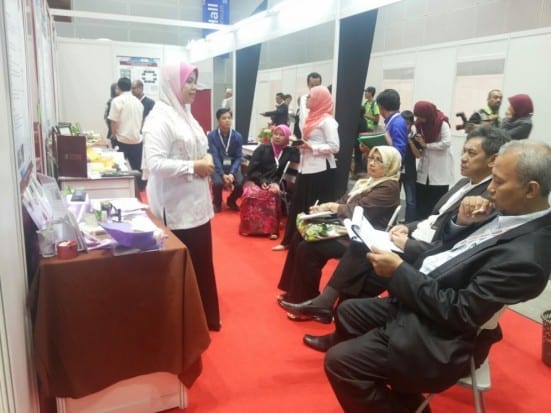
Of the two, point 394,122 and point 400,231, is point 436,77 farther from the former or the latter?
point 400,231

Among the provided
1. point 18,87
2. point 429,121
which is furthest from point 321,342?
point 429,121

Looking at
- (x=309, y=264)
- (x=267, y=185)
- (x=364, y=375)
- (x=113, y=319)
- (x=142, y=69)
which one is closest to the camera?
(x=364, y=375)

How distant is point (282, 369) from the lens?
2.19m

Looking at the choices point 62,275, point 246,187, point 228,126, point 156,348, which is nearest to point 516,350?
point 156,348

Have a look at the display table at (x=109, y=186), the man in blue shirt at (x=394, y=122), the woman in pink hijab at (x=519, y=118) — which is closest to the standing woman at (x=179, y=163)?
the display table at (x=109, y=186)

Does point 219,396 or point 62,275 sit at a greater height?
point 62,275

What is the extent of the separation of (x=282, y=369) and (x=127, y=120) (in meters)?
4.04

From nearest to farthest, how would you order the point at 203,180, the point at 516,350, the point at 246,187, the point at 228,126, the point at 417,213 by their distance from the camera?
the point at 203,180 < the point at 516,350 < the point at 417,213 < the point at 246,187 < the point at 228,126

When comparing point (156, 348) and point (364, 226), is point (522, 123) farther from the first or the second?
point (156, 348)

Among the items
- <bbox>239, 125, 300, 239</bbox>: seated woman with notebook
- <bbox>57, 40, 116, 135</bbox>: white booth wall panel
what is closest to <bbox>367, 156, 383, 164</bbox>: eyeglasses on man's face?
<bbox>239, 125, 300, 239</bbox>: seated woman with notebook

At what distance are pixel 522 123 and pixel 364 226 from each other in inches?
89.3

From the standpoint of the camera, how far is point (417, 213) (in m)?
4.15

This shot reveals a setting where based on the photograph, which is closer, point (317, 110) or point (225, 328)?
point (225, 328)

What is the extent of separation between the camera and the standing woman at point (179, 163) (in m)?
2.07
